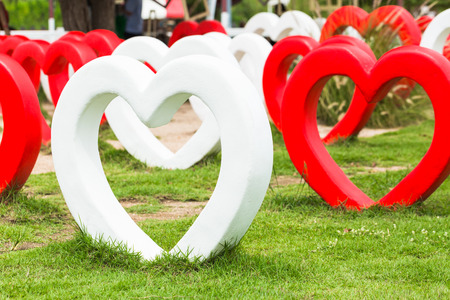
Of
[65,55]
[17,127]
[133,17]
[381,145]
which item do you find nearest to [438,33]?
[381,145]

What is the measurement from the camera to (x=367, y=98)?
5484 millimetres

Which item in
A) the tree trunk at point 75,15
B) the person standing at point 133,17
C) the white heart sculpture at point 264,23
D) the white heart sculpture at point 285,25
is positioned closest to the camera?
the white heart sculpture at point 285,25

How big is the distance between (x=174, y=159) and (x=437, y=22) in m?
3.99

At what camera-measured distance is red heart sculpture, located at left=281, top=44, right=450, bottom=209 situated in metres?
5.18

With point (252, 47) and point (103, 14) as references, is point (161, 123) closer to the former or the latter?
point (252, 47)

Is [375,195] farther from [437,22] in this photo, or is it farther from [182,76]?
[437,22]

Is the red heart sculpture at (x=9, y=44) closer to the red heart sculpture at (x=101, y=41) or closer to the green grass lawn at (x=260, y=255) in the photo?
the red heart sculpture at (x=101, y=41)

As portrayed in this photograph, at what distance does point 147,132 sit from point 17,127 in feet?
8.59

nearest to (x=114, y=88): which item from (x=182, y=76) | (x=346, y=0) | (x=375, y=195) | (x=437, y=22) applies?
(x=182, y=76)

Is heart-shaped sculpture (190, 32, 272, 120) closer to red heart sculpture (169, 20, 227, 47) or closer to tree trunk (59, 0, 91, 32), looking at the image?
red heart sculpture (169, 20, 227, 47)

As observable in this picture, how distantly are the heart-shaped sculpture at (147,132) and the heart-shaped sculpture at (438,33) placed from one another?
316 centimetres

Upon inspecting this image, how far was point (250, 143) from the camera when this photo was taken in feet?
12.1

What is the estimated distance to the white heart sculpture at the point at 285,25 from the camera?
10953 mm

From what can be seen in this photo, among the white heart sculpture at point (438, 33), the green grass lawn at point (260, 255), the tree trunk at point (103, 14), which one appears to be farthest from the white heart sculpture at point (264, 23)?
the green grass lawn at point (260, 255)
